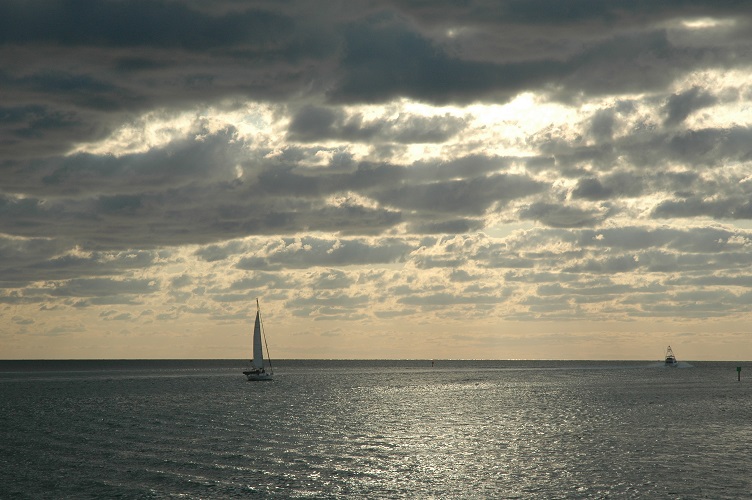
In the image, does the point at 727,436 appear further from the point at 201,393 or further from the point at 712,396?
the point at 201,393

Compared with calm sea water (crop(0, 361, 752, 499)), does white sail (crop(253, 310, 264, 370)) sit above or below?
above

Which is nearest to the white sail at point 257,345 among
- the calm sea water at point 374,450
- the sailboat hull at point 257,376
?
the sailboat hull at point 257,376

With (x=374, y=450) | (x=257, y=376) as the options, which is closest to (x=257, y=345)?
(x=257, y=376)

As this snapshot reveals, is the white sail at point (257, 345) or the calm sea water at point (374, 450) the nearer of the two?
the calm sea water at point (374, 450)

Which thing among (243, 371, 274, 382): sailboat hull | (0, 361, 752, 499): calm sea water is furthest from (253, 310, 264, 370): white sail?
(0, 361, 752, 499): calm sea water

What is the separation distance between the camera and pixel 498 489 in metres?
48.9

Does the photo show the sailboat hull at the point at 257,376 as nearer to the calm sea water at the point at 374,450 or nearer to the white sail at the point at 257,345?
the white sail at the point at 257,345

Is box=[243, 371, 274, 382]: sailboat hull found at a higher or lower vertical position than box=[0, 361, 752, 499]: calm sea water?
higher

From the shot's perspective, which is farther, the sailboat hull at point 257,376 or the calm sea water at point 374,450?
the sailboat hull at point 257,376

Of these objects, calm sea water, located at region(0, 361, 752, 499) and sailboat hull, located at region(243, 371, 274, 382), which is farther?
sailboat hull, located at region(243, 371, 274, 382)

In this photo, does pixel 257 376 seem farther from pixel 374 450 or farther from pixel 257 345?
pixel 374 450

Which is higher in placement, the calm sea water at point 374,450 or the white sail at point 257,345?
the white sail at point 257,345

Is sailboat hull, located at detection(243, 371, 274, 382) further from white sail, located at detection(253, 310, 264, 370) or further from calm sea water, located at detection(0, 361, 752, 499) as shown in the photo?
calm sea water, located at detection(0, 361, 752, 499)

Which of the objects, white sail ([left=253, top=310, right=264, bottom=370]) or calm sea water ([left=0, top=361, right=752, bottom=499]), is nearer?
calm sea water ([left=0, top=361, right=752, bottom=499])
